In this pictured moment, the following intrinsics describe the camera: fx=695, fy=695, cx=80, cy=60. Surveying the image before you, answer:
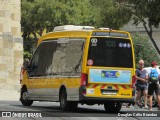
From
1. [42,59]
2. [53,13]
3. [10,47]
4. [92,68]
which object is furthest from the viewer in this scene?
[53,13]

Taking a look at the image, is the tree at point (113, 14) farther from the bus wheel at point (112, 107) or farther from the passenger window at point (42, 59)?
the bus wheel at point (112, 107)

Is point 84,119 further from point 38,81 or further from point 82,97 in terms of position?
point 38,81

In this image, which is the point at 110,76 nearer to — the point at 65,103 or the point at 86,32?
the point at 86,32

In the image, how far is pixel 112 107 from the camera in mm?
21812

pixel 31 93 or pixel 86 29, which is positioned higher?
pixel 86 29

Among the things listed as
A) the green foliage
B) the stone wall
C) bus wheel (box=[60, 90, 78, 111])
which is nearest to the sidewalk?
the stone wall

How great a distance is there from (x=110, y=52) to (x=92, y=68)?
32.6 inches

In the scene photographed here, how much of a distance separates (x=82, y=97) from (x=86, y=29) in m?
2.27

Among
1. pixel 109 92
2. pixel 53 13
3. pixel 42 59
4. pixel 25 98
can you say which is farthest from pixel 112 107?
pixel 53 13

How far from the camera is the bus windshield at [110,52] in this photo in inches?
809

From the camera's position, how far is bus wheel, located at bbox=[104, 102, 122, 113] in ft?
70.8

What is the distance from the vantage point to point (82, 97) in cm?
2028

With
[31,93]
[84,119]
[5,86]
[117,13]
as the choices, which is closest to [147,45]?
[117,13]

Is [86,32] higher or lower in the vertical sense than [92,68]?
higher
